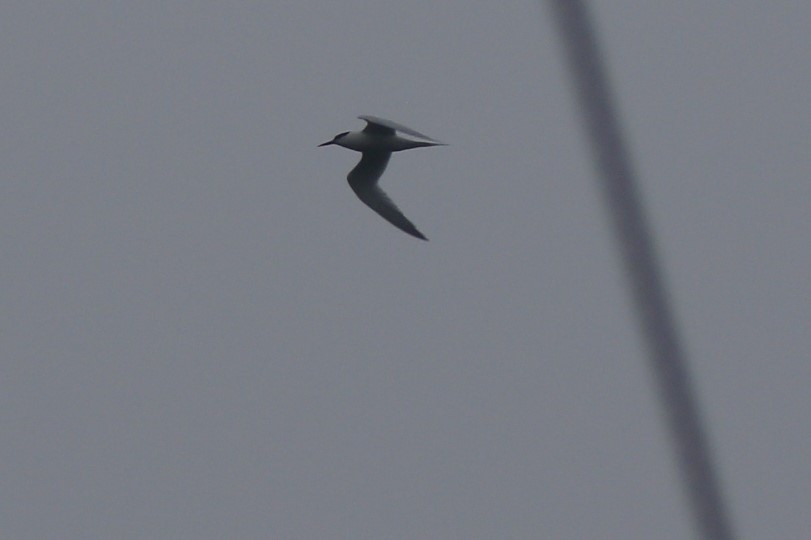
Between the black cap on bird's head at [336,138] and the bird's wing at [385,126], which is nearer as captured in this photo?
the bird's wing at [385,126]

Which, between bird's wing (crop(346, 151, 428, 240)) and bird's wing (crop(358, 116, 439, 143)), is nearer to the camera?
bird's wing (crop(358, 116, 439, 143))

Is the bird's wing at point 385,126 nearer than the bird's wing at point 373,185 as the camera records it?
Yes

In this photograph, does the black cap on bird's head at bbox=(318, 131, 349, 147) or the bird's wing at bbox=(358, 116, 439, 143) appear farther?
the black cap on bird's head at bbox=(318, 131, 349, 147)

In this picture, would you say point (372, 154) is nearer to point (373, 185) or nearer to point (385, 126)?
point (373, 185)

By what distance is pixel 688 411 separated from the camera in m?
2.55

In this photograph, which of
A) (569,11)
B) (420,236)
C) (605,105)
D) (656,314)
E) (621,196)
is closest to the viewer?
(569,11)

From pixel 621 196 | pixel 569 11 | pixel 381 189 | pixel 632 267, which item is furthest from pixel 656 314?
pixel 381 189

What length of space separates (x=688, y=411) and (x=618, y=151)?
89 cm

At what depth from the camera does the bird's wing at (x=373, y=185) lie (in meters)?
8.12

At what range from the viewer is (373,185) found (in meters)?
8.59

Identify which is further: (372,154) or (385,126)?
(372,154)

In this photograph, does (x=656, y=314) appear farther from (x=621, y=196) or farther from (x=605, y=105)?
(x=605, y=105)

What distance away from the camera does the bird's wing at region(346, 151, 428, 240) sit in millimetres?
8117

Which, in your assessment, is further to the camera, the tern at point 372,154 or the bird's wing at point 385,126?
the tern at point 372,154
